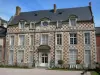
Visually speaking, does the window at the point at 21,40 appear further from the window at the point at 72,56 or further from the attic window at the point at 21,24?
the window at the point at 72,56

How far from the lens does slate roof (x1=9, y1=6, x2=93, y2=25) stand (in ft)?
79.7

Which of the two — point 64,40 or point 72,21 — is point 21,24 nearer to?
point 64,40

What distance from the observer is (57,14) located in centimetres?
2633

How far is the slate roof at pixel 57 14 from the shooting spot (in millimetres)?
24291

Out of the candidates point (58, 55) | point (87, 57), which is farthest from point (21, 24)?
point (87, 57)

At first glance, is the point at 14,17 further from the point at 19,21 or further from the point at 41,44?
the point at 41,44

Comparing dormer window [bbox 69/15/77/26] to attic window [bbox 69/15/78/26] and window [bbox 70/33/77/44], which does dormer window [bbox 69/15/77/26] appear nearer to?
attic window [bbox 69/15/78/26]

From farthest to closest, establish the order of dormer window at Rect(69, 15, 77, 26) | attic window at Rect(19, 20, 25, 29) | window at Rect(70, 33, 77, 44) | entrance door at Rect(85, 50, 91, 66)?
attic window at Rect(19, 20, 25, 29)
dormer window at Rect(69, 15, 77, 26)
window at Rect(70, 33, 77, 44)
entrance door at Rect(85, 50, 91, 66)

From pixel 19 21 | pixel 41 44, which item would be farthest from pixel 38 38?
pixel 19 21

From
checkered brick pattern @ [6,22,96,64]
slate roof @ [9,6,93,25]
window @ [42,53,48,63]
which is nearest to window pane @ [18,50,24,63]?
checkered brick pattern @ [6,22,96,64]

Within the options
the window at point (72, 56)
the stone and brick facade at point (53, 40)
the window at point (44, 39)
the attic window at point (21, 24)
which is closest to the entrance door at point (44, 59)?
the stone and brick facade at point (53, 40)

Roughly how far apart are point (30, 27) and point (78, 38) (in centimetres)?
778

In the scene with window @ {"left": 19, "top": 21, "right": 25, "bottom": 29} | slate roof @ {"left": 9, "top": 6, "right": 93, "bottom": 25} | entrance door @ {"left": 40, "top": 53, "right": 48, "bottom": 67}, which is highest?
slate roof @ {"left": 9, "top": 6, "right": 93, "bottom": 25}

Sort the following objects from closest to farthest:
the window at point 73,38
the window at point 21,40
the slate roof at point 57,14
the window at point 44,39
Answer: the window at point 73,38
the slate roof at point 57,14
the window at point 44,39
the window at point 21,40
